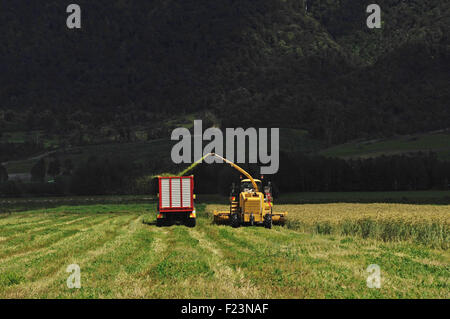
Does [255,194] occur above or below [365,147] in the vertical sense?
below

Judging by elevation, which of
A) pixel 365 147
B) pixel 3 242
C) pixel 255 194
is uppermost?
pixel 365 147

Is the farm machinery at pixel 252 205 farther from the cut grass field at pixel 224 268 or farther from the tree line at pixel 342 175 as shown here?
the tree line at pixel 342 175

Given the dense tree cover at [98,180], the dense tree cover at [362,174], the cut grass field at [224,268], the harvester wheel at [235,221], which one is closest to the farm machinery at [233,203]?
the harvester wheel at [235,221]

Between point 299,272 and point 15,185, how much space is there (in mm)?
135877

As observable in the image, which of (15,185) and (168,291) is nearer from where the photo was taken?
(168,291)

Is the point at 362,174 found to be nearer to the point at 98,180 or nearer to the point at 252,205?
the point at 98,180

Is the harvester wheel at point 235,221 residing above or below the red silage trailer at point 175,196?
below

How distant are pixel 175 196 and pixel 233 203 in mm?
4771

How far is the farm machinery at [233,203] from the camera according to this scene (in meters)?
32.0

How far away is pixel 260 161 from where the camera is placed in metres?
119

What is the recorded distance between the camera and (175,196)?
118 feet
